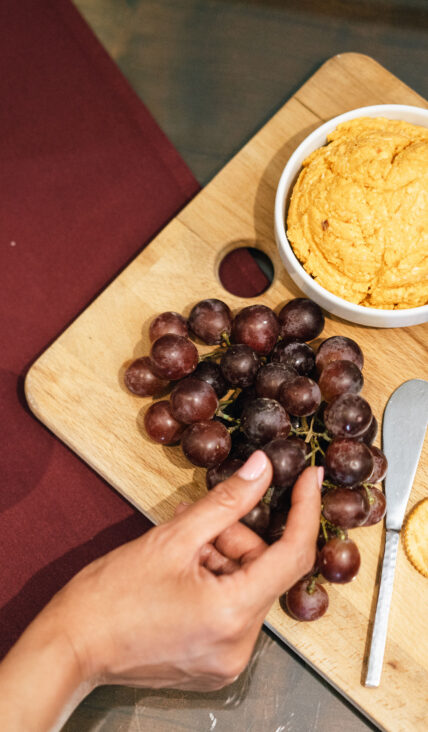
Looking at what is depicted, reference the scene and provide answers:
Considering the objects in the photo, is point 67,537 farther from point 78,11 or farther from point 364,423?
point 78,11

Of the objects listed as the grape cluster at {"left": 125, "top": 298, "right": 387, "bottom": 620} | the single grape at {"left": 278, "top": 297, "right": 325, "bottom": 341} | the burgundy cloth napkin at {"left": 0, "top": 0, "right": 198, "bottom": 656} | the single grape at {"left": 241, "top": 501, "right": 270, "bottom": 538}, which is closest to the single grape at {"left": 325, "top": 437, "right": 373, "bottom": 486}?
the grape cluster at {"left": 125, "top": 298, "right": 387, "bottom": 620}

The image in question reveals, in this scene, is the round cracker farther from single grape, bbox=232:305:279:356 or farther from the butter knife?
single grape, bbox=232:305:279:356

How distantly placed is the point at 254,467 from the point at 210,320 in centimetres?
29

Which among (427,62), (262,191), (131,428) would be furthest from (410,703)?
(427,62)

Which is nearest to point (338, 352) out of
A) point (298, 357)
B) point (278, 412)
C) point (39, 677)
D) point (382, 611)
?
point (298, 357)

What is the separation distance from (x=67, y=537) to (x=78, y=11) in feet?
3.86

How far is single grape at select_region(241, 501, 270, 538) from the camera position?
2.87ft

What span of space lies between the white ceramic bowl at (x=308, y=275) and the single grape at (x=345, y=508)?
0.93 ft

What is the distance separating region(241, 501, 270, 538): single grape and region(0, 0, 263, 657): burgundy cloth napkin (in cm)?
32

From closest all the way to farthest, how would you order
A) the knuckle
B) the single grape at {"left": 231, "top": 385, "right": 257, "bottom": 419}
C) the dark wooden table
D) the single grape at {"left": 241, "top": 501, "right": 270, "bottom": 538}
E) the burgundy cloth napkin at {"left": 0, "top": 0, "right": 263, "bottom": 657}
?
1. the knuckle
2. the single grape at {"left": 241, "top": 501, "right": 270, "bottom": 538}
3. the single grape at {"left": 231, "top": 385, "right": 257, "bottom": 419}
4. the burgundy cloth napkin at {"left": 0, "top": 0, "right": 263, "bottom": 657}
5. the dark wooden table

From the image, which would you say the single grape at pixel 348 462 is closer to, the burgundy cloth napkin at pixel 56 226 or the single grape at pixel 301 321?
the single grape at pixel 301 321

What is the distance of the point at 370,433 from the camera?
0.95 metres

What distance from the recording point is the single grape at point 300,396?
2.91 feet

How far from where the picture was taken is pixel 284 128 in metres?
1.18
